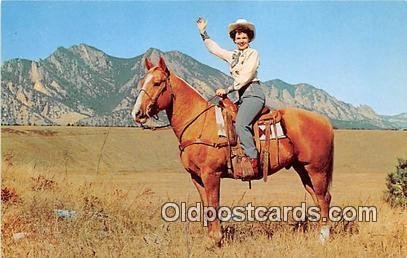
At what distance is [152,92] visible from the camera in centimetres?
566

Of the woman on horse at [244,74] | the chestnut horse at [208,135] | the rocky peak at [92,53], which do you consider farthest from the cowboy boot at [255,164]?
the rocky peak at [92,53]

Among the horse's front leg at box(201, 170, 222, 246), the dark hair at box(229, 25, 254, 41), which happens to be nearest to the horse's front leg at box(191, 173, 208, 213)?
the horse's front leg at box(201, 170, 222, 246)

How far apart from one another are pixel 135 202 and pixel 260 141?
2438mm

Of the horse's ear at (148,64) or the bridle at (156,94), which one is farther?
the horse's ear at (148,64)

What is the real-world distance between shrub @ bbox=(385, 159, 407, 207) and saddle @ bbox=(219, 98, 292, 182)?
3260 mm

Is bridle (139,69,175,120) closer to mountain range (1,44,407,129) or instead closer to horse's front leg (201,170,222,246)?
mountain range (1,44,407,129)

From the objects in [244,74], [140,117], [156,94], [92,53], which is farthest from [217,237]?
[92,53]

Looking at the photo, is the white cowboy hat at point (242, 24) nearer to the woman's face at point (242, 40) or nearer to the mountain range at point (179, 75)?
the woman's face at point (242, 40)

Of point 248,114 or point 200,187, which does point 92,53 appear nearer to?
point 200,187

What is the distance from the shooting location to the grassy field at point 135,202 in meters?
5.67

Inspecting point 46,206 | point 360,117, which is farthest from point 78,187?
point 360,117

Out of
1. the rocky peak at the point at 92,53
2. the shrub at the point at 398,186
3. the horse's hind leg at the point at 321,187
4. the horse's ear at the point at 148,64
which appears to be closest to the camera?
the horse's ear at the point at 148,64

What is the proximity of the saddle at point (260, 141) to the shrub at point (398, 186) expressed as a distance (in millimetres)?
3260

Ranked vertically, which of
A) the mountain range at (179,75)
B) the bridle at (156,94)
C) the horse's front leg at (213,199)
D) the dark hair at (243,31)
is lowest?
the horse's front leg at (213,199)
